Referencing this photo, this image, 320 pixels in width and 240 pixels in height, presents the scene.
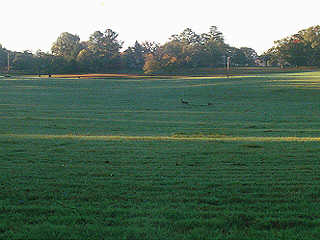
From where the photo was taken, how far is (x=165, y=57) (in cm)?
12512

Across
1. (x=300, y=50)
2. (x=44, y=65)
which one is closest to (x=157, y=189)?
(x=44, y=65)

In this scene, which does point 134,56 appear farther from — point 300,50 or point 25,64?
point 300,50

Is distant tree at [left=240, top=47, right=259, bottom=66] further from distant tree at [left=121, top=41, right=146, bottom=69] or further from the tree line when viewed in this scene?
distant tree at [left=121, top=41, right=146, bottom=69]

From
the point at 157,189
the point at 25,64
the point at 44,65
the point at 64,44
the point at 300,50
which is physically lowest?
the point at 157,189

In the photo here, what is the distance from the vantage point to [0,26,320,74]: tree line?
11744 cm

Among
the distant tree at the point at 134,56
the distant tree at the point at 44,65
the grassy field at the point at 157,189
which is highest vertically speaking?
the distant tree at the point at 134,56

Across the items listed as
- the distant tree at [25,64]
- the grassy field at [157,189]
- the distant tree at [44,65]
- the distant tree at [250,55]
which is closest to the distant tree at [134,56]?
the distant tree at [44,65]

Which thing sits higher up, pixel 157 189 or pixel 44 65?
pixel 44 65

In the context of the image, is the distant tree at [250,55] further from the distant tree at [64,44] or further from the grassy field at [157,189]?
the grassy field at [157,189]

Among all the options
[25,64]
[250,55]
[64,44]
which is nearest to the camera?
[25,64]

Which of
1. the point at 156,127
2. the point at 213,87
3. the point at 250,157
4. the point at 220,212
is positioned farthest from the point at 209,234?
the point at 213,87

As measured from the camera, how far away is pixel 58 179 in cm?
771

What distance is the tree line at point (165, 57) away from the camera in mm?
117438

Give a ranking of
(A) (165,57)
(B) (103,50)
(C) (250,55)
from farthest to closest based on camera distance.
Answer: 1. (C) (250,55)
2. (B) (103,50)
3. (A) (165,57)
